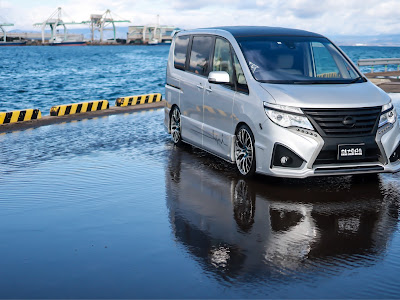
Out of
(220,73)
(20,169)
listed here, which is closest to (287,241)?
(220,73)

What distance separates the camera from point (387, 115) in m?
8.12

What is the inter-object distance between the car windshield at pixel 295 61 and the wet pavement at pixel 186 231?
53.7 inches

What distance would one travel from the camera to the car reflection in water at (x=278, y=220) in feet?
17.4

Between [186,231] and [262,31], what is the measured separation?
4.38 meters

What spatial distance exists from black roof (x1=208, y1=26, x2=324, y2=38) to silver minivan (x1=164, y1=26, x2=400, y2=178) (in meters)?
0.02

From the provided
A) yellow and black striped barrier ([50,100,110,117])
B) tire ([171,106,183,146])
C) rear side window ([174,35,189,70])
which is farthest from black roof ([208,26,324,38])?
yellow and black striped barrier ([50,100,110,117])

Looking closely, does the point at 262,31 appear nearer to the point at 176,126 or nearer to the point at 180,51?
the point at 180,51

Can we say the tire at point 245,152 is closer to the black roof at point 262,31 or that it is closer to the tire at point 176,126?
the black roof at point 262,31

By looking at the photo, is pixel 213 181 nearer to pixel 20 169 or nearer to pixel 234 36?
pixel 234 36

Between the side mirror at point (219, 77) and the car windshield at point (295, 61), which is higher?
the car windshield at point (295, 61)

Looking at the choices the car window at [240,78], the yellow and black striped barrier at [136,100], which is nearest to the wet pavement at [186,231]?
the car window at [240,78]

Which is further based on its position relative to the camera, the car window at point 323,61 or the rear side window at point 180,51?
the rear side window at point 180,51

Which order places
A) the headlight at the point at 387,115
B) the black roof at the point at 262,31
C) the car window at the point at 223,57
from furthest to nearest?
the black roof at the point at 262,31, the car window at the point at 223,57, the headlight at the point at 387,115

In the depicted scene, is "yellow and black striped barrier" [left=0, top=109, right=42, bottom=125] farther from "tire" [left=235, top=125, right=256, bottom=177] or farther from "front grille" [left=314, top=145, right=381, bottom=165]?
"front grille" [left=314, top=145, right=381, bottom=165]
